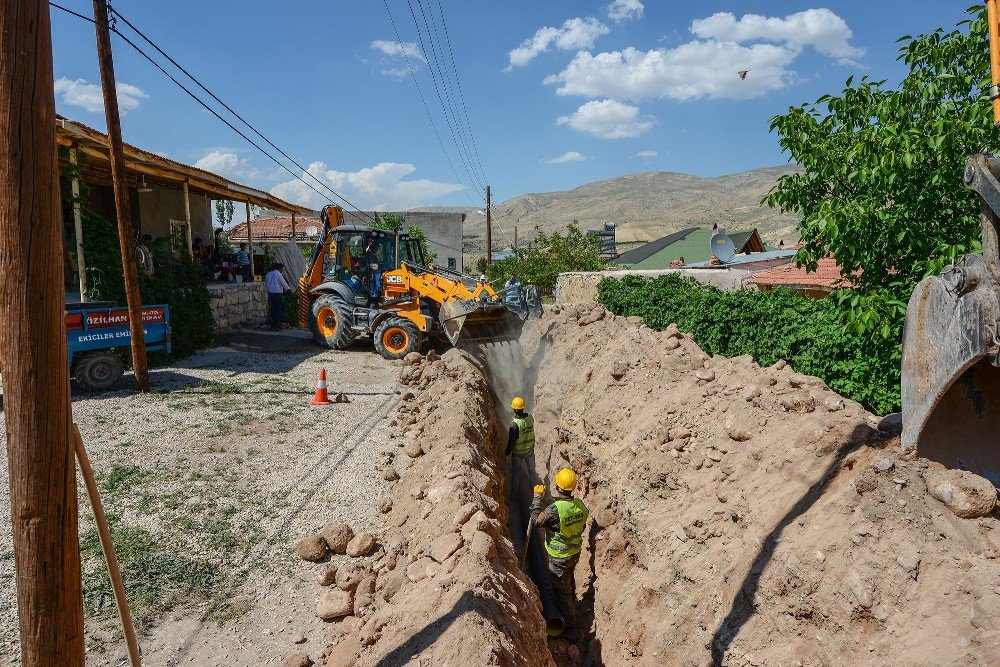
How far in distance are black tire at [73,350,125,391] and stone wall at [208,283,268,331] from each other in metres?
6.17

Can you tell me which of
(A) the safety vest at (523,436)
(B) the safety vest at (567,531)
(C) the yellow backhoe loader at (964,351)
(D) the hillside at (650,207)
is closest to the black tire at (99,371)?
(A) the safety vest at (523,436)

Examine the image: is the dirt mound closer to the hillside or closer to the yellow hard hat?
the yellow hard hat

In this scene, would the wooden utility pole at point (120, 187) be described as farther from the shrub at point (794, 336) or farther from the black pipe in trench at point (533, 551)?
the shrub at point (794, 336)

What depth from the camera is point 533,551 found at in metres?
8.10

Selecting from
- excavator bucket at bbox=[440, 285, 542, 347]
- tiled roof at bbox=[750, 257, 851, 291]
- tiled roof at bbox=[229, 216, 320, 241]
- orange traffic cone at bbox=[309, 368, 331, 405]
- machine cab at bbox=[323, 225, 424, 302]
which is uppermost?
tiled roof at bbox=[229, 216, 320, 241]

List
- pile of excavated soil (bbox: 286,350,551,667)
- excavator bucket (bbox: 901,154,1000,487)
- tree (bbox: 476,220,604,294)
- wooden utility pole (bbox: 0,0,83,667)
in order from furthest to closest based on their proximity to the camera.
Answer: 1. tree (bbox: 476,220,604,294)
2. pile of excavated soil (bbox: 286,350,551,667)
3. excavator bucket (bbox: 901,154,1000,487)
4. wooden utility pole (bbox: 0,0,83,667)

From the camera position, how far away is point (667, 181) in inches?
6954

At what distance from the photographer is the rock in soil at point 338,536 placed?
228 inches

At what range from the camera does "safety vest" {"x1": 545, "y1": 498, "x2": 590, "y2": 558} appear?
22.5 ft

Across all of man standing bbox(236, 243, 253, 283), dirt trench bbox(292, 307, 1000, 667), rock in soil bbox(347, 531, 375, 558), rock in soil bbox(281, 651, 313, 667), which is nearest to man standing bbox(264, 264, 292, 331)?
man standing bbox(236, 243, 253, 283)

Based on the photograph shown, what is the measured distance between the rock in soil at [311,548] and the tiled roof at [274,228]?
30391mm

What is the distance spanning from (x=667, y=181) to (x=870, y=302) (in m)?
183

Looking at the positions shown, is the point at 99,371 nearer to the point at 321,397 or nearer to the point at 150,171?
the point at 321,397

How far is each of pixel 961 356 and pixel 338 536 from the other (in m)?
5.31
